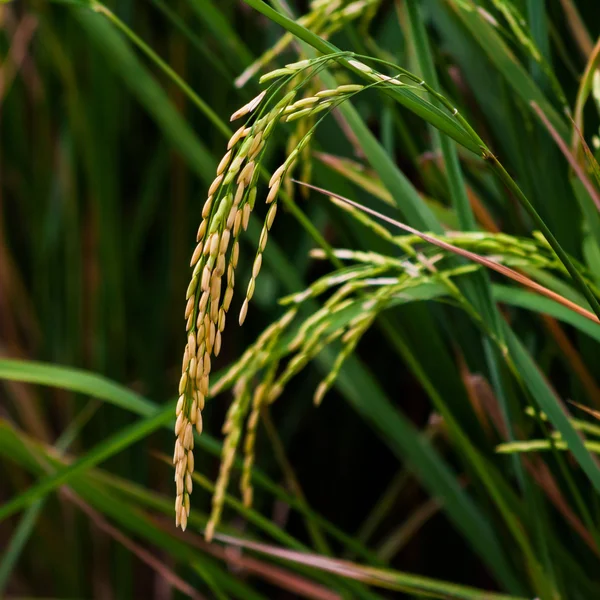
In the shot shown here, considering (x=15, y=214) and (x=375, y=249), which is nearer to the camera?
(x=375, y=249)

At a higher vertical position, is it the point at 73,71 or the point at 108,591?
the point at 73,71

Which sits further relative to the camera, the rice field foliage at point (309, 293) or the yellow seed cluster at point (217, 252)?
the rice field foliage at point (309, 293)

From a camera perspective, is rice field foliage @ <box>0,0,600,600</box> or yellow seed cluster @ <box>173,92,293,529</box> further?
rice field foliage @ <box>0,0,600,600</box>

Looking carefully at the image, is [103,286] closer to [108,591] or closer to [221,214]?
[108,591]

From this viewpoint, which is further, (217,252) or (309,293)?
(309,293)

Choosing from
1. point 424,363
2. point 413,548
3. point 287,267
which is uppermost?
point 287,267

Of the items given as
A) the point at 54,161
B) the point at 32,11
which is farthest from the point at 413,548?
the point at 32,11

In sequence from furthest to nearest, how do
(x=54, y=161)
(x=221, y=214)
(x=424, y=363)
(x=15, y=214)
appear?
(x=15, y=214) < (x=54, y=161) < (x=424, y=363) < (x=221, y=214)

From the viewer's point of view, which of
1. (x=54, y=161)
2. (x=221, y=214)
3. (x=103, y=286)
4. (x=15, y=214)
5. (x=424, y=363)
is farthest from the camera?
(x=15, y=214)
